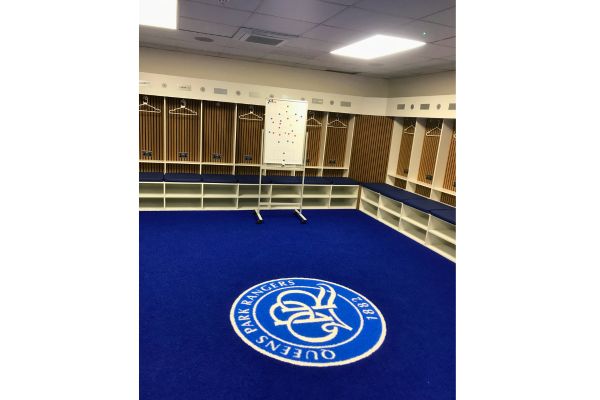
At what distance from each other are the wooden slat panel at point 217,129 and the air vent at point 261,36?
2.25 metres

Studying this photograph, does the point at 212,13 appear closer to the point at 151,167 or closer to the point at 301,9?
the point at 301,9

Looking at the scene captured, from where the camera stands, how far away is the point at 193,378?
102 inches

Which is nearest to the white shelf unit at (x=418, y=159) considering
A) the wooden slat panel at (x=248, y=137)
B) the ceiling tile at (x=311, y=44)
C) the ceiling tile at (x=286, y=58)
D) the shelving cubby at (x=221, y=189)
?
the ceiling tile at (x=286, y=58)

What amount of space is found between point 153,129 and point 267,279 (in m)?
4.28

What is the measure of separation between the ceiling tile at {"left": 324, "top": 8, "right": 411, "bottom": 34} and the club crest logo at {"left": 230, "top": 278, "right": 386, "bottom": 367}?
2.95m

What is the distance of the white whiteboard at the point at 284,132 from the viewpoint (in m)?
6.59

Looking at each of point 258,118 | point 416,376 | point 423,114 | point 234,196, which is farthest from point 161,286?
point 423,114

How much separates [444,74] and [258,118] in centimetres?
370

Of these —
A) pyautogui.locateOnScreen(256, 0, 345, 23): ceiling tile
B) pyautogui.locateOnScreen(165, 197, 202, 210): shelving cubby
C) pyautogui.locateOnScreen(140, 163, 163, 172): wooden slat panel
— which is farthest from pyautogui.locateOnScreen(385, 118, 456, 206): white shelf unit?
pyautogui.locateOnScreen(140, 163, 163, 172): wooden slat panel

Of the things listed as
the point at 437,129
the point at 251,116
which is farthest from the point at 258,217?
the point at 437,129

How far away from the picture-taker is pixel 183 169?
23.9 feet

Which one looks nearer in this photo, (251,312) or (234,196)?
(251,312)

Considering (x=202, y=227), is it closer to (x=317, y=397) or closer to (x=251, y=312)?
(x=251, y=312)

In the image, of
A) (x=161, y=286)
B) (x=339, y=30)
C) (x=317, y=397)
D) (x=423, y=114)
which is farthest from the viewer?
(x=423, y=114)
